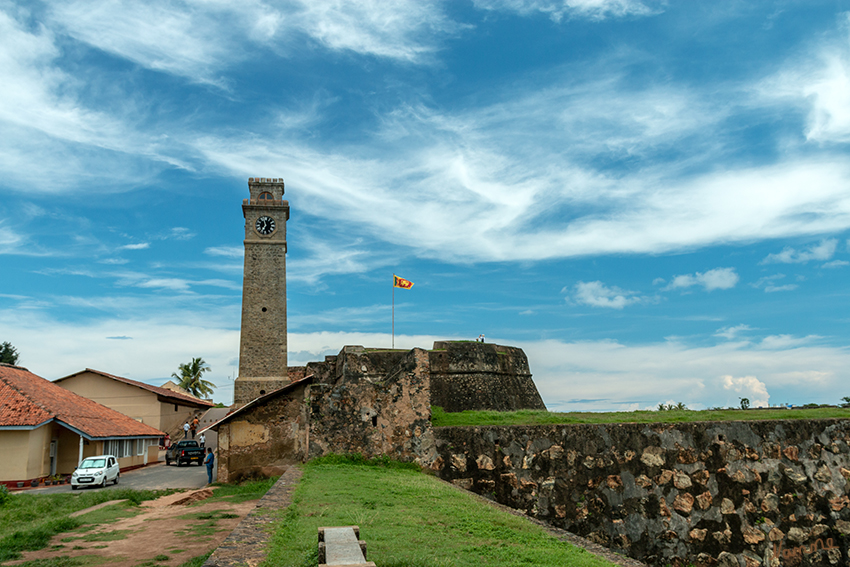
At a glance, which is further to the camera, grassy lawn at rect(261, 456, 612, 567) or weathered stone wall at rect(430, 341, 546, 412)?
weathered stone wall at rect(430, 341, 546, 412)

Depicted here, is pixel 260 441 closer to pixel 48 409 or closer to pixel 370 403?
pixel 370 403

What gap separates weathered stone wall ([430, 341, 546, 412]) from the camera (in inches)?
790

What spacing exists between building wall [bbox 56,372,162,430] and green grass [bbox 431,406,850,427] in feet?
104

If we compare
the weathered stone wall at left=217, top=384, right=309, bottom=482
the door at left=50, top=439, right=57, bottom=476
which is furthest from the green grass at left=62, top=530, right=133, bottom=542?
the door at left=50, top=439, right=57, bottom=476

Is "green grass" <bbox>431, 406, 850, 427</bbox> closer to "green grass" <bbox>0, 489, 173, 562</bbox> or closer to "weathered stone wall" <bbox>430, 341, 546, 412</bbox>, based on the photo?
"weathered stone wall" <bbox>430, 341, 546, 412</bbox>

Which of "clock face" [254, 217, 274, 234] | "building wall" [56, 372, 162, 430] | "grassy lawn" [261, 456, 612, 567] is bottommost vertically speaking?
"grassy lawn" [261, 456, 612, 567]

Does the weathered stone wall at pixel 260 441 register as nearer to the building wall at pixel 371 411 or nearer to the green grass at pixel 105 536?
the building wall at pixel 371 411

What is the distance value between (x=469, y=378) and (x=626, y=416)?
7715 millimetres

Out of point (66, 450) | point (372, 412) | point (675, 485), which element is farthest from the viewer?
point (66, 450)

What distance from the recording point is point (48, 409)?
24.9m

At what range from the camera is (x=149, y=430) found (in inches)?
1340

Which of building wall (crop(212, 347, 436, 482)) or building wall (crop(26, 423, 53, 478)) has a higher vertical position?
building wall (crop(212, 347, 436, 482))

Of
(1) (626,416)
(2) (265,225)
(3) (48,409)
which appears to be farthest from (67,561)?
(2) (265,225)

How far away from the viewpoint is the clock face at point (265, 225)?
40.3 meters
